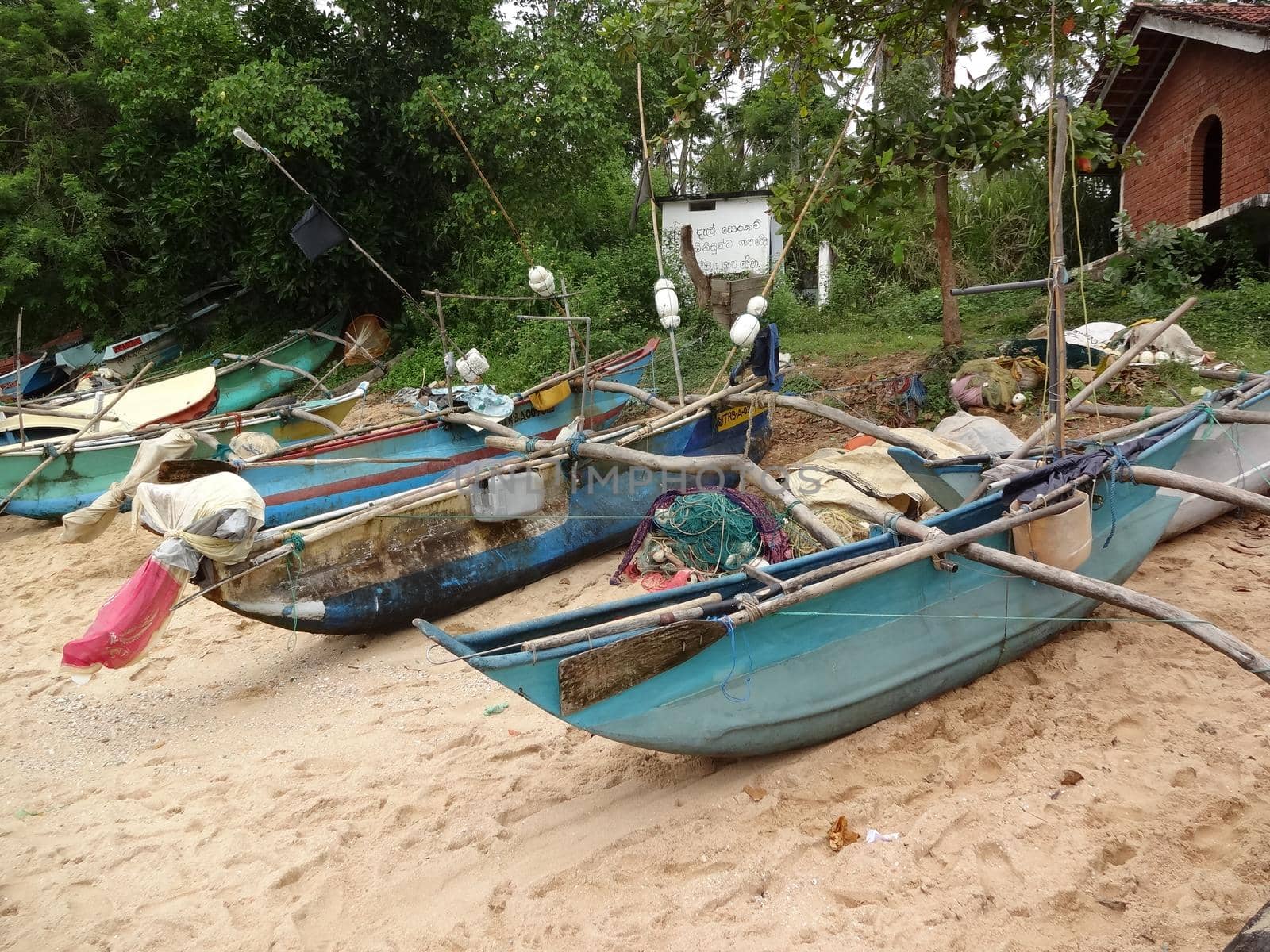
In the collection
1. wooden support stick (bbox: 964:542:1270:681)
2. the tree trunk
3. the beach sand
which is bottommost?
the beach sand

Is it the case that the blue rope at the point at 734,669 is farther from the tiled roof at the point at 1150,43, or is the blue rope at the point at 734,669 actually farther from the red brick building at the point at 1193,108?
the red brick building at the point at 1193,108

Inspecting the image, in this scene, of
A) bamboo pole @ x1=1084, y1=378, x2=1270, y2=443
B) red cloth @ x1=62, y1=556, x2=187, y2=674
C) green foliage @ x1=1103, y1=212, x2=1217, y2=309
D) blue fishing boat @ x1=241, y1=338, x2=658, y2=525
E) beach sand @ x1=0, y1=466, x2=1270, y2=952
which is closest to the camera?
beach sand @ x1=0, y1=466, x2=1270, y2=952

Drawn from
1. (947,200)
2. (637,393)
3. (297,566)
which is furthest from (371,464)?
(947,200)

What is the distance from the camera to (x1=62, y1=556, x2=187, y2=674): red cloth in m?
4.11

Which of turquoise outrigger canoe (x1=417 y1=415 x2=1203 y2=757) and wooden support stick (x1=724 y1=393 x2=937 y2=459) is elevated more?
wooden support stick (x1=724 y1=393 x2=937 y2=459)

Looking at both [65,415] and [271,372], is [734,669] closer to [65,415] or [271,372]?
[65,415]

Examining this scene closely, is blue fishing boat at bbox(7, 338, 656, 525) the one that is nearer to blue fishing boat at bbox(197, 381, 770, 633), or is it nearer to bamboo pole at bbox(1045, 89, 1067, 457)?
blue fishing boat at bbox(197, 381, 770, 633)

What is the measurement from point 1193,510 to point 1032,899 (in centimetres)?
344

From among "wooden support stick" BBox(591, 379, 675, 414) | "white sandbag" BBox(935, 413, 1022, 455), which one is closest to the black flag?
"wooden support stick" BBox(591, 379, 675, 414)

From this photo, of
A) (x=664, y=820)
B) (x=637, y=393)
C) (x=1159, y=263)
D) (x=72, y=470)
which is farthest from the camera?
(x=1159, y=263)

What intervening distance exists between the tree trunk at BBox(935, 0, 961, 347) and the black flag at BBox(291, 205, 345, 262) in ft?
18.2

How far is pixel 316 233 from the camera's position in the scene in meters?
8.74

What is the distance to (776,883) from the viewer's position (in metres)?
3.11

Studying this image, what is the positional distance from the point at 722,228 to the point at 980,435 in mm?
7508
